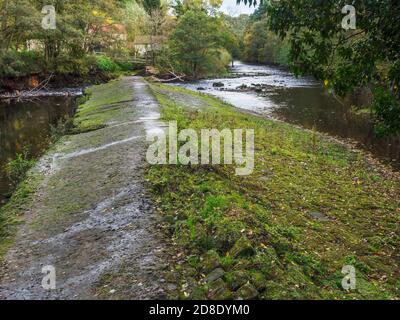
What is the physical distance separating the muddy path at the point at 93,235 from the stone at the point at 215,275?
0.56 m

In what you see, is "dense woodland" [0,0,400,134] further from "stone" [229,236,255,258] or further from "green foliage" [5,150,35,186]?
"green foliage" [5,150,35,186]

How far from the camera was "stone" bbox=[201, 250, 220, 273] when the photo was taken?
678 centimetres

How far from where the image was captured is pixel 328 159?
636 inches

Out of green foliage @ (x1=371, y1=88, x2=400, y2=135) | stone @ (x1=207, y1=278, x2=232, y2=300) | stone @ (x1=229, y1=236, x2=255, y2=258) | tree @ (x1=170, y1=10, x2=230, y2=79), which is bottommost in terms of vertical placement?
stone @ (x1=207, y1=278, x2=232, y2=300)

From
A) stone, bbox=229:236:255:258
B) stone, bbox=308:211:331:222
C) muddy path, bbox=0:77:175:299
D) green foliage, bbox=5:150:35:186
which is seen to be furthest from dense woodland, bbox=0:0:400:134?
green foliage, bbox=5:150:35:186

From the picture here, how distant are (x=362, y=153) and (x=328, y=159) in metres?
2.96

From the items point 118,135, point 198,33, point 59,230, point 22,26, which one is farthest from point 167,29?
point 59,230

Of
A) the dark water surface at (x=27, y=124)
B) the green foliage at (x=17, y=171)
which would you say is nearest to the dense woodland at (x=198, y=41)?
the dark water surface at (x=27, y=124)

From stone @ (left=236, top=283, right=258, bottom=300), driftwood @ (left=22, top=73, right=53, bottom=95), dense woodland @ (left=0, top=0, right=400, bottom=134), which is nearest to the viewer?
stone @ (left=236, top=283, right=258, bottom=300)

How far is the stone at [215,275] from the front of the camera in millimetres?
6478

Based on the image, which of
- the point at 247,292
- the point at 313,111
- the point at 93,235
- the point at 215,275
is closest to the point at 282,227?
the point at 215,275

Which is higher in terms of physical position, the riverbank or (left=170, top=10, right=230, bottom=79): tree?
(left=170, top=10, right=230, bottom=79): tree

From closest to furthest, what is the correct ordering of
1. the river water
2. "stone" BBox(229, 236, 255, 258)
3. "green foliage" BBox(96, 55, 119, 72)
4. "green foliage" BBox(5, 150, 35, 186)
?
"stone" BBox(229, 236, 255, 258)
"green foliage" BBox(5, 150, 35, 186)
the river water
"green foliage" BBox(96, 55, 119, 72)

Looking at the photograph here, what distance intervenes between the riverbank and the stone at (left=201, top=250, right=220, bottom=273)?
0.06 ft
